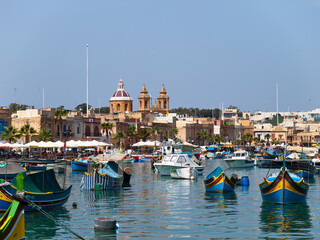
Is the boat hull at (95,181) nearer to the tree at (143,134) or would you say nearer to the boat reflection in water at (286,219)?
the boat reflection in water at (286,219)

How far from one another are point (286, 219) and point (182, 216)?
206 inches

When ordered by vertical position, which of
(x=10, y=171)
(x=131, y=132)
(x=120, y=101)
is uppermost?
(x=120, y=101)

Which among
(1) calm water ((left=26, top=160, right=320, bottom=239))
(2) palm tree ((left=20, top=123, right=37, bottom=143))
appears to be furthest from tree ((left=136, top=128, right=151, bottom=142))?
(1) calm water ((left=26, top=160, right=320, bottom=239))

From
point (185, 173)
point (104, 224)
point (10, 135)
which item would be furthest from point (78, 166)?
point (104, 224)

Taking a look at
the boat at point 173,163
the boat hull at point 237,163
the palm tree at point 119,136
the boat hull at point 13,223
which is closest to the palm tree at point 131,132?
the palm tree at point 119,136

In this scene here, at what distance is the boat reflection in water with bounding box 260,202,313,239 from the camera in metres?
27.6

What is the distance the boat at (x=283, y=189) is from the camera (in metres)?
34.5

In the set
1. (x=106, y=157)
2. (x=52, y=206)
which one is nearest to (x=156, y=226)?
(x=52, y=206)

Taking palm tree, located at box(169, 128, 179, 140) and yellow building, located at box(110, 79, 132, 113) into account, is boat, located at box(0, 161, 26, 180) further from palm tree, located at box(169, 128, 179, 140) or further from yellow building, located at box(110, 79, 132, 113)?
yellow building, located at box(110, 79, 132, 113)

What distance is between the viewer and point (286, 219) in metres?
30.8

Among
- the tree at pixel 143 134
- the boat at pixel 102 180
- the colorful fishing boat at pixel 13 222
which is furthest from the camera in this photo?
the tree at pixel 143 134

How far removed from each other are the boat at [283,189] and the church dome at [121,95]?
13204cm

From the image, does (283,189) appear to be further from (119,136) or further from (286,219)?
(119,136)

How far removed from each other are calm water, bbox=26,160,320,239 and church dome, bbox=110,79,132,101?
12229 cm
